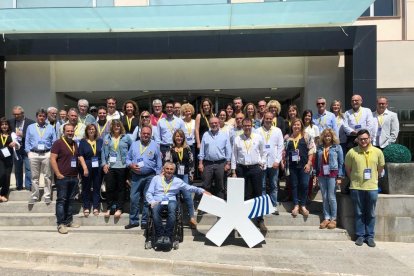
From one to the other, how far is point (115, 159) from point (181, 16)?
179 inches

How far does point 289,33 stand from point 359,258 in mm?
6483

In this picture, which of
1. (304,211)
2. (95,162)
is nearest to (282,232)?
(304,211)

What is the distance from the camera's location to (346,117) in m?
8.41

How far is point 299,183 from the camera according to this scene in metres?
7.99

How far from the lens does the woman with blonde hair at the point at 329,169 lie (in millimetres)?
7602

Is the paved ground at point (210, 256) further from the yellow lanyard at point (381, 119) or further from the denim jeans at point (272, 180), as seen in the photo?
the yellow lanyard at point (381, 119)

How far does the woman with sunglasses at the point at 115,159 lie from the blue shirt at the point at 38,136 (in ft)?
4.82

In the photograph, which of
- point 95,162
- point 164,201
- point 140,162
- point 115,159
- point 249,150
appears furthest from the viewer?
point 95,162

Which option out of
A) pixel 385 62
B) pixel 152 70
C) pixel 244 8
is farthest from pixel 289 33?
pixel 152 70

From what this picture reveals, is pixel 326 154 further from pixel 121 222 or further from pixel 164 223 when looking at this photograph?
pixel 121 222

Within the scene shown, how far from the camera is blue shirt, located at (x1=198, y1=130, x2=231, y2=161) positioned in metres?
7.58

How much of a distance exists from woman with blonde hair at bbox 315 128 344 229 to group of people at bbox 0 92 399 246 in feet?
0.06

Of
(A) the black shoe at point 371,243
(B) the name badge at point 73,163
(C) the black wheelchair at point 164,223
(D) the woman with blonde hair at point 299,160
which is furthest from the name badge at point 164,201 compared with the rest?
(A) the black shoe at point 371,243

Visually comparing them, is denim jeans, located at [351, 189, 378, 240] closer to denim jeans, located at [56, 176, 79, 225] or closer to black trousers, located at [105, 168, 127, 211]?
black trousers, located at [105, 168, 127, 211]
